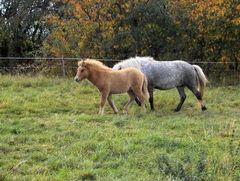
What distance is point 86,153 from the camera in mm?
6805

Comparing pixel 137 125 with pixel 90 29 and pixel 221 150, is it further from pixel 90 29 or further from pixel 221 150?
pixel 90 29

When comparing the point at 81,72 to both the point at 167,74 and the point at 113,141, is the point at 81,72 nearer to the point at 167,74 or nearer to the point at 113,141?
the point at 167,74

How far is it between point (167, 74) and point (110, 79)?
182 cm

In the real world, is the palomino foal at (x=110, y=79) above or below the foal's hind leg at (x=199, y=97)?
above

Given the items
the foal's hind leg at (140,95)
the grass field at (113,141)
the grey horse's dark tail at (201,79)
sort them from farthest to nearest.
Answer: the grey horse's dark tail at (201,79), the foal's hind leg at (140,95), the grass field at (113,141)

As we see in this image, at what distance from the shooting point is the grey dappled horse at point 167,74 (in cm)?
1170

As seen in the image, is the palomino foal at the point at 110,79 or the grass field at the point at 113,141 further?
A: the palomino foal at the point at 110,79

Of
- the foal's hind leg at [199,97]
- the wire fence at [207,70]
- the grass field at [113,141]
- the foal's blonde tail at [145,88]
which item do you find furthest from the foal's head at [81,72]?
the wire fence at [207,70]

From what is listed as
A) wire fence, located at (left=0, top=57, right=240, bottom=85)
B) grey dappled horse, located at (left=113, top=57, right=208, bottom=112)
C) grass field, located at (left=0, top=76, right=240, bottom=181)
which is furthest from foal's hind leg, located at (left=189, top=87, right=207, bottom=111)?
wire fence, located at (left=0, top=57, right=240, bottom=85)

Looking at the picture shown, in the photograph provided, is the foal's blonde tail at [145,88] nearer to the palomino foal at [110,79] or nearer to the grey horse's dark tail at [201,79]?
the palomino foal at [110,79]

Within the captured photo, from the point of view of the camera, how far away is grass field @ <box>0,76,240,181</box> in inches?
230

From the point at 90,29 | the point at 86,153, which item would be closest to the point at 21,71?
the point at 90,29

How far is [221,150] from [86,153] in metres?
2.07

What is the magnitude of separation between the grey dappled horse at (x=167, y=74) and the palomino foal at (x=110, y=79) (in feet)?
2.56
